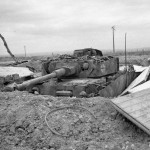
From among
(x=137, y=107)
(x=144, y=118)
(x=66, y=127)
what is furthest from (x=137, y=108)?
(x=66, y=127)

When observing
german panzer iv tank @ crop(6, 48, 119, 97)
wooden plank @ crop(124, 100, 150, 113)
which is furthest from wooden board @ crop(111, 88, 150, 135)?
german panzer iv tank @ crop(6, 48, 119, 97)

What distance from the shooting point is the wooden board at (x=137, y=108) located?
4824 millimetres

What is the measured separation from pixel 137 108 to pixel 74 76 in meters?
5.67

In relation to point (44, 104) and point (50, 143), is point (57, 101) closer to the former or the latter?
point (44, 104)

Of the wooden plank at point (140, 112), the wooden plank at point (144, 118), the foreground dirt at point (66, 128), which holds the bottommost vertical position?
the foreground dirt at point (66, 128)

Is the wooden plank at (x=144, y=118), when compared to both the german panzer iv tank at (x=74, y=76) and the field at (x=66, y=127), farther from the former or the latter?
the german panzer iv tank at (x=74, y=76)

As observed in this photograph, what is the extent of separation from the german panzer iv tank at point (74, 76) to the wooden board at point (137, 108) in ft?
9.81

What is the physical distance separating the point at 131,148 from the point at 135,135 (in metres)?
0.57

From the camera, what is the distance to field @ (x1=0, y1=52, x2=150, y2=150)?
4887 millimetres

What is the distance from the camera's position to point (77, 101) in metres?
6.88

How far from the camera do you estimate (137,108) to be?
5.36m

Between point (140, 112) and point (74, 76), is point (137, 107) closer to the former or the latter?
point (140, 112)

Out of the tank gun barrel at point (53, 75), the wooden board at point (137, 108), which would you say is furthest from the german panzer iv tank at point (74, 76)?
the wooden board at point (137, 108)

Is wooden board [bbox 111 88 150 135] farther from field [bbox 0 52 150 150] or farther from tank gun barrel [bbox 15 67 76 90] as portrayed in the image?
tank gun barrel [bbox 15 67 76 90]
